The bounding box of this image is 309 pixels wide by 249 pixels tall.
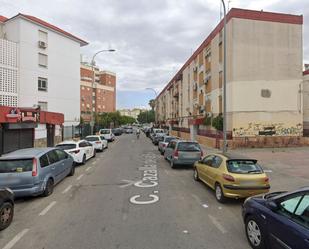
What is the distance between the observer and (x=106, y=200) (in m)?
8.37

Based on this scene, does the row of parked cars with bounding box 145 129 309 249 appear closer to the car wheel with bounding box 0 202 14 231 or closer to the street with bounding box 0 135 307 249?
the street with bounding box 0 135 307 249

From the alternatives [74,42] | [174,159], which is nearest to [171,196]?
[174,159]

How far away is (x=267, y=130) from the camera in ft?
81.8

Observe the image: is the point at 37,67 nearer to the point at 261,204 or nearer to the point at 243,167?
the point at 243,167

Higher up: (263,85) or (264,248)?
(263,85)

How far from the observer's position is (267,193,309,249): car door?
385 cm

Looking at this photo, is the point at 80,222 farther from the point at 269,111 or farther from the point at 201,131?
the point at 201,131

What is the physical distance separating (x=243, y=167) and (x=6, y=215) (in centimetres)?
635

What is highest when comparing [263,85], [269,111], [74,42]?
[74,42]

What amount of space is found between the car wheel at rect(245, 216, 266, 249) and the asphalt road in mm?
190


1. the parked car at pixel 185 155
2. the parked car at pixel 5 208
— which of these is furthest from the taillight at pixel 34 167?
the parked car at pixel 185 155

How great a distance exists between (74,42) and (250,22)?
24535 millimetres

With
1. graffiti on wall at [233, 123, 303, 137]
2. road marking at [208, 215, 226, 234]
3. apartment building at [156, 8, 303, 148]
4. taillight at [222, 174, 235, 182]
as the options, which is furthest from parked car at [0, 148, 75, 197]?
graffiti on wall at [233, 123, 303, 137]

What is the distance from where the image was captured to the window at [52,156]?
32.0 ft
